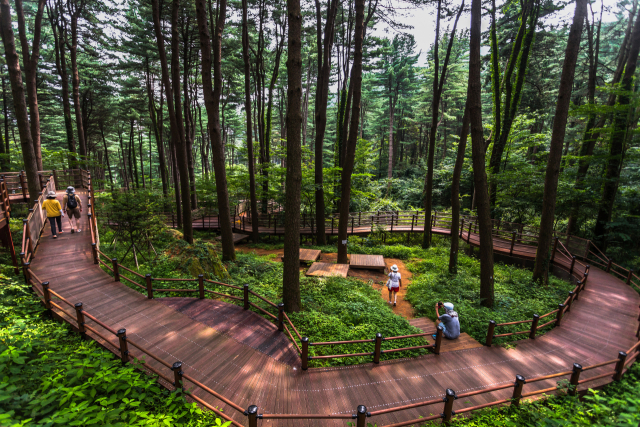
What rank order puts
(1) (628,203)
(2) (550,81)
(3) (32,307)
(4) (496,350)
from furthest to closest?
(2) (550,81)
(1) (628,203)
(4) (496,350)
(3) (32,307)

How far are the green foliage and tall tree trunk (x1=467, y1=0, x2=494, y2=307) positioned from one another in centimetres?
912

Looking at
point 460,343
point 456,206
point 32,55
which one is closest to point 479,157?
point 456,206

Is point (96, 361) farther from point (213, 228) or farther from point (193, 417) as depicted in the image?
point (213, 228)

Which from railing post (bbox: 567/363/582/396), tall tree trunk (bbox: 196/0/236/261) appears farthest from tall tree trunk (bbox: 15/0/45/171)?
railing post (bbox: 567/363/582/396)

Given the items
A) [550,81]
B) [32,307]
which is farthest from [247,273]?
[550,81]

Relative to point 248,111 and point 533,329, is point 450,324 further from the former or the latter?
point 248,111

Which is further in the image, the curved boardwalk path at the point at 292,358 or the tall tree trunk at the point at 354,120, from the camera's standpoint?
the tall tree trunk at the point at 354,120

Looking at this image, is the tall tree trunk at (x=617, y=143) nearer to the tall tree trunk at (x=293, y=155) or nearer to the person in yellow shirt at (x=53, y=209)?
the tall tree trunk at (x=293, y=155)

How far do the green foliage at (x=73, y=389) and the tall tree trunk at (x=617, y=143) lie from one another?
16853 mm

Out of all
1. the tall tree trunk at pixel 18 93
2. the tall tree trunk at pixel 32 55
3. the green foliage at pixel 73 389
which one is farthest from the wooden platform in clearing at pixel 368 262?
the tall tree trunk at pixel 32 55

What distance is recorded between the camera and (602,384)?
5.57 m

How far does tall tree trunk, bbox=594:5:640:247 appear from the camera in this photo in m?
A: 12.0

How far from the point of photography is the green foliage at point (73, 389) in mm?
3545

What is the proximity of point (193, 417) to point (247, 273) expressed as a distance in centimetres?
755
